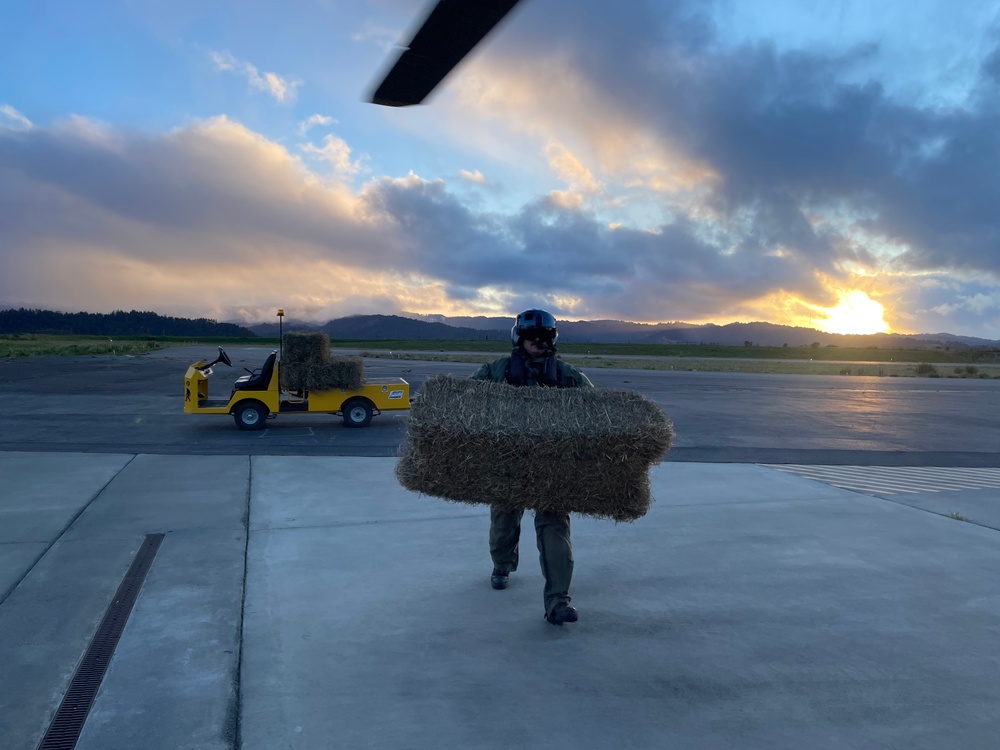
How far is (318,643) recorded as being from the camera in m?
3.97

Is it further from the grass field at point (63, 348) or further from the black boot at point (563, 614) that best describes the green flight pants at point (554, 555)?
the grass field at point (63, 348)

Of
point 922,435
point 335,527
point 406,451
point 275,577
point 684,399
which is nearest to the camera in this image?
point 406,451

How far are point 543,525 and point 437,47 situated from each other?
3039 millimetres

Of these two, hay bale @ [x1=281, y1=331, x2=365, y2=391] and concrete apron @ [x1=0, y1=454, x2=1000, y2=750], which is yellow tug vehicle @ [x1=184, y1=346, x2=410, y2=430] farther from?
concrete apron @ [x1=0, y1=454, x2=1000, y2=750]

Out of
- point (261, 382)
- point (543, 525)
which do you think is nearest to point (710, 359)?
point (261, 382)

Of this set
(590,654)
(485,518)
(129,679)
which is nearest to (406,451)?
(590,654)

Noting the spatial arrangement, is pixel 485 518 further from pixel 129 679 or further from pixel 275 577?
pixel 129 679

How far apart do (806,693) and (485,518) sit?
3554 millimetres

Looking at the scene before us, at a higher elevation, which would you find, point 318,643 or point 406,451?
point 406,451

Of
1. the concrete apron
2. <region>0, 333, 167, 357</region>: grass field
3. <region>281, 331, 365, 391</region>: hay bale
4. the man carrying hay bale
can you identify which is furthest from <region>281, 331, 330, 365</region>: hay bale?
<region>0, 333, 167, 357</region>: grass field

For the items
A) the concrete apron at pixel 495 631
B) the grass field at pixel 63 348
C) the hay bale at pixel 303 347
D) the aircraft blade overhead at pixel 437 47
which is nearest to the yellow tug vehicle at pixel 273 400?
the hay bale at pixel 303 347

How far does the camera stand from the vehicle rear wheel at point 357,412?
1393 centimetres

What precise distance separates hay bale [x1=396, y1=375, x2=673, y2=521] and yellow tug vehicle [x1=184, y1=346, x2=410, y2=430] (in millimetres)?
9827

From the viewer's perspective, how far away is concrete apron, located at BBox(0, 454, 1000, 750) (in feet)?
10.5
